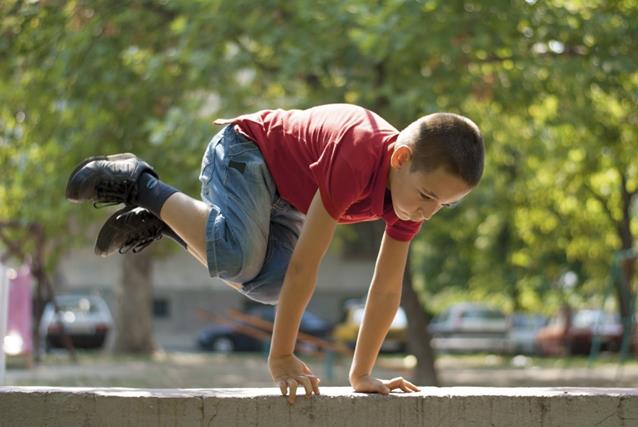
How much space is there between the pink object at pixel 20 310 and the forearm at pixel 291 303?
11.8 metres

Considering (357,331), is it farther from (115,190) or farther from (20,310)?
(115,190)

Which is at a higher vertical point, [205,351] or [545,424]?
[545,424]

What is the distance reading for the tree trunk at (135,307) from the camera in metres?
22.6

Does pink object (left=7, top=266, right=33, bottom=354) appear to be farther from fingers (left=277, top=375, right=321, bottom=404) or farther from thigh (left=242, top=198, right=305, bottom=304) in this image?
fingers (left=277, top=375, right=321, bottom=404)

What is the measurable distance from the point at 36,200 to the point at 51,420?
34.7 feet

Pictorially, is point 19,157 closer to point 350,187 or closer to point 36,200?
point 36,200

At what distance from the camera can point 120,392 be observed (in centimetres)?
384

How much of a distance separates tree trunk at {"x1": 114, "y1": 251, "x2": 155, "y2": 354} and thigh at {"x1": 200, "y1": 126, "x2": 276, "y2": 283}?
18445 millimetres

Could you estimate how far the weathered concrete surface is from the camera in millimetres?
3748

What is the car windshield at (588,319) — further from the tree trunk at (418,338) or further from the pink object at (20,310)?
the pink object at (20,310)

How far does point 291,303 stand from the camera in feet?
13.0

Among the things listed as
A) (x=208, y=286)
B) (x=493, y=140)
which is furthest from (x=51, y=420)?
(x=208, y=286)

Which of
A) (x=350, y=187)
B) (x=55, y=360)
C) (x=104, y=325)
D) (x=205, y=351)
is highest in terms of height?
(x=350, y=187)

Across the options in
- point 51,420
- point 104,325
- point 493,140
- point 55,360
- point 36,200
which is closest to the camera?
point 51,420
